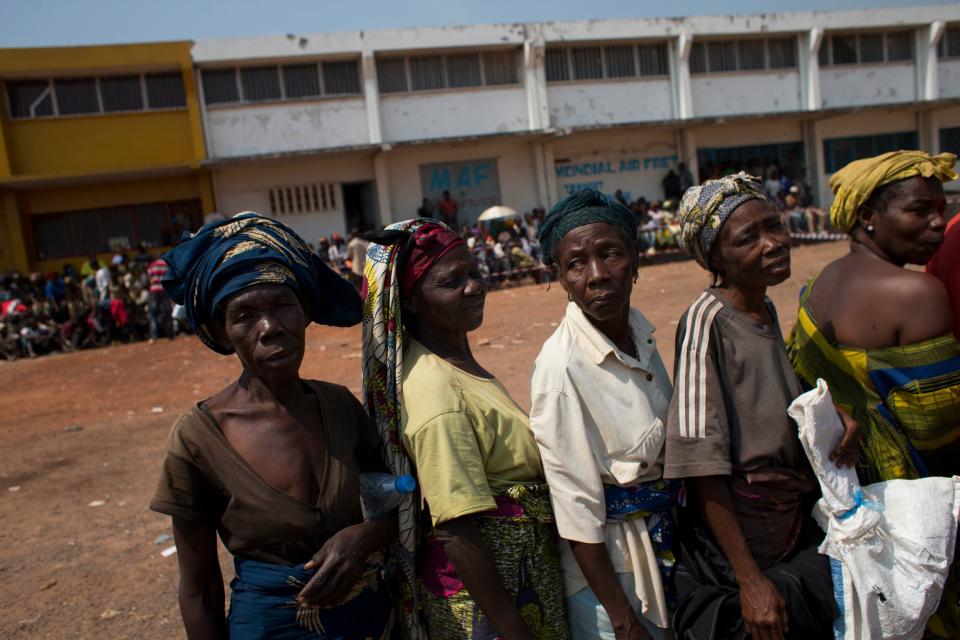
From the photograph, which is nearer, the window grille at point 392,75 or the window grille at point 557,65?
the window grille at point 392,75

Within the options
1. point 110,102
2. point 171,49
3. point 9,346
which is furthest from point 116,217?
point 9,346

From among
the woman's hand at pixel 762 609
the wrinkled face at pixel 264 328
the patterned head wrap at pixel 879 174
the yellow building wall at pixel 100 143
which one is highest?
the yellow building wall at pixel 100 143

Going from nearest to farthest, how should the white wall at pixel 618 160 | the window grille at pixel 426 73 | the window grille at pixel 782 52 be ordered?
the window grille at pixel 426 73 < the white wall at pixel 618 160 < the window grille at pixel 782 52

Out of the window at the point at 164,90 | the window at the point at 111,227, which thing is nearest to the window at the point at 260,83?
the window at the point at 164,90

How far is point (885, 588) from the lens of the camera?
1847 mm

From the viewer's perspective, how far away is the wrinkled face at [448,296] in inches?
77.5


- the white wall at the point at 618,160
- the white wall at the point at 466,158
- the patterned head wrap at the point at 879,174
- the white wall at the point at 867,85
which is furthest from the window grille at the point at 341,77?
the patterned head wrap at the point at 879,174

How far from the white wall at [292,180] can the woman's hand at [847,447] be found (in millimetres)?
18398

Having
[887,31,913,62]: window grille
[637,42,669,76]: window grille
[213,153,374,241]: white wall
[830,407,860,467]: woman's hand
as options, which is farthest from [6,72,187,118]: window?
[887,31,913,62]: window grille

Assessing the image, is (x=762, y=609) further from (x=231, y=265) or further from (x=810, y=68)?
(x=810, y=68)

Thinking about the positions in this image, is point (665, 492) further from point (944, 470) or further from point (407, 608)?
point (944, 470)

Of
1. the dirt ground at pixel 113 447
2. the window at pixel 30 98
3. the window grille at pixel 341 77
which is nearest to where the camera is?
the dirt ground at pixel 113 447

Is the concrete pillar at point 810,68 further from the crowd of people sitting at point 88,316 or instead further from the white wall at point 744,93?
the crowd of people sitting at point 88,316

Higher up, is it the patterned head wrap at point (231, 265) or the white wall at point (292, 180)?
the white wall at point (292, 180)
